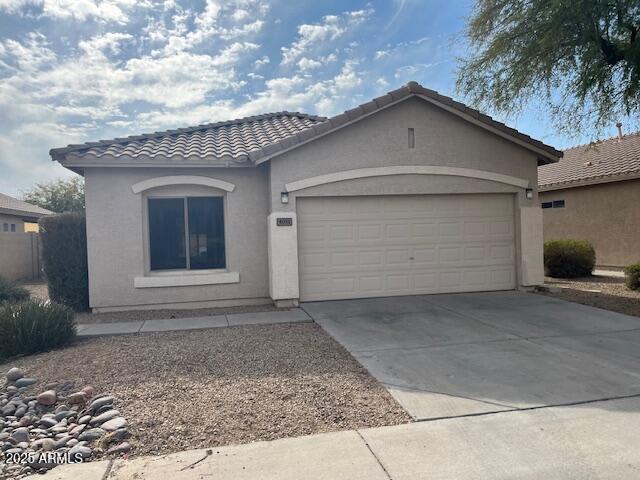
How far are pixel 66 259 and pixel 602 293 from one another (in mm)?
12976

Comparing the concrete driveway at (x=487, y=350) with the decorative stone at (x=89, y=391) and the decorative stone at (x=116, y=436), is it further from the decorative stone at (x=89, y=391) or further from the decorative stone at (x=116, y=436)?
the decorative stone at (x=89, y=391)

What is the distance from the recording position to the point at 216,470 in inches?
147

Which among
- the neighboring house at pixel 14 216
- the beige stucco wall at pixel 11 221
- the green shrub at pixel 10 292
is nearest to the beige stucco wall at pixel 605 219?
the green shrub at pixel 10 292

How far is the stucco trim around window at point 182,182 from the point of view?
10.2 metres

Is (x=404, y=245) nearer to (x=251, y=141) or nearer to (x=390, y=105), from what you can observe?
(x=390, y=105)

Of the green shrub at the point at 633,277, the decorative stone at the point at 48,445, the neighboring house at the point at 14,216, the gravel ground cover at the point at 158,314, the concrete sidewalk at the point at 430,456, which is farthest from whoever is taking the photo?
the neighboring house at the point at 14,216

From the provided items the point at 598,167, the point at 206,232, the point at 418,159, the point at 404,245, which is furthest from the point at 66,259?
the point at 598,167

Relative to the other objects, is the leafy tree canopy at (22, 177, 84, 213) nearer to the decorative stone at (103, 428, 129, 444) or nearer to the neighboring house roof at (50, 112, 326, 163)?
the neighboring house roof at (50, 112, 326, 163)

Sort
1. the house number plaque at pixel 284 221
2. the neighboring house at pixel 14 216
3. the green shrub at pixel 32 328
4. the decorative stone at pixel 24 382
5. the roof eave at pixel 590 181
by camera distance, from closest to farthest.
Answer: the decorative stone at pixel 24 382, the green shrub at pixel 32 328, the house number plaque at pixel 284 221, the roof eave at pixel 590 181, the neighboring house at pixel 14 216

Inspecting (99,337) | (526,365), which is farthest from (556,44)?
(99,337)

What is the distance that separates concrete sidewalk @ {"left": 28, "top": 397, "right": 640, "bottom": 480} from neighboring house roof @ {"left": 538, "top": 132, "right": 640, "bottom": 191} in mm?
13788

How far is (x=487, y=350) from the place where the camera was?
6758mm

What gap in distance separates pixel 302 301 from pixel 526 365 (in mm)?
5625

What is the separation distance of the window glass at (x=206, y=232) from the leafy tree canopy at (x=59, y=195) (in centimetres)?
2988
